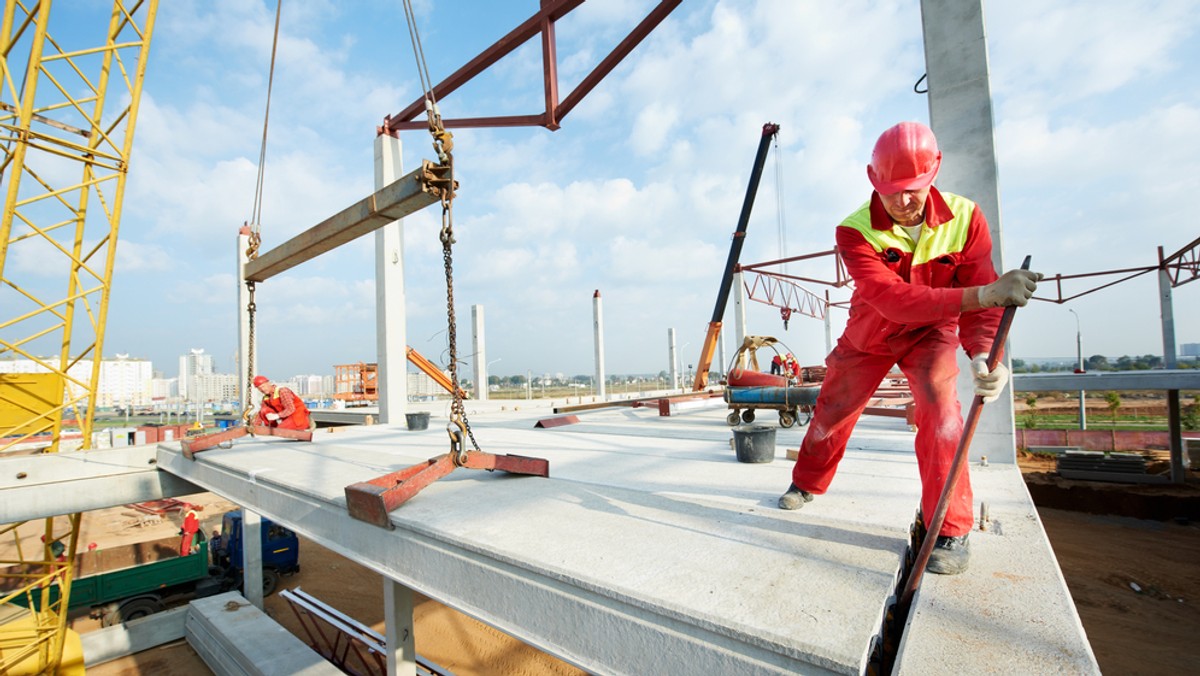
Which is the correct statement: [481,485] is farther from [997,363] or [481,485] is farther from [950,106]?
[950,106]

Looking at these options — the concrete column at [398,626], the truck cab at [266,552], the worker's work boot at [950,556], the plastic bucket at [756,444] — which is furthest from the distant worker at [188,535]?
the worker's work boot at [950,556]

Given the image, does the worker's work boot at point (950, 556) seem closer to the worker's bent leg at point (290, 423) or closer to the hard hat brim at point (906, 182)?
the hard hat brim at point (906, 182)

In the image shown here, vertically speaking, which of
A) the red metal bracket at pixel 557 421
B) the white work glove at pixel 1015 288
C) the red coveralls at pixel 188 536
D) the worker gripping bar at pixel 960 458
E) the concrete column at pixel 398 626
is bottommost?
the red coveralls at pixel 188 536

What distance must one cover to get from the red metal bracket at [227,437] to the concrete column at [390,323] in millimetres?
3199

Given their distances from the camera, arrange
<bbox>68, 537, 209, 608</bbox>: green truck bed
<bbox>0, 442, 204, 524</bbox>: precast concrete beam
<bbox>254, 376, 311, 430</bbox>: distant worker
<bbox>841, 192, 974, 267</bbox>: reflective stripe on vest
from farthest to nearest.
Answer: <bbox>68, 537, 209, 608</bbox>: green truck bed < <bbox>254, 376, 311, 430</bbox>: distant worker < <bbox>0, 442, 204, 524</bbox>: precast concrete beam < <bbox>841, 192, 974, 267</bbox>: reflective stripe on vest

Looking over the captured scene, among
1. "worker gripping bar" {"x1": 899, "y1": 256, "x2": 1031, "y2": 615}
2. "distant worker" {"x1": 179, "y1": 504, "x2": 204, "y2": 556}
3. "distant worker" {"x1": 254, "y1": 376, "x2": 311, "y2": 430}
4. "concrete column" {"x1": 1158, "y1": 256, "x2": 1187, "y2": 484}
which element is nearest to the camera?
"worker gripping bar" {"x1": 899, "y1": 256, "x2": 1031, "y2": 615}

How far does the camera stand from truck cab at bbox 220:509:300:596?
10367 mm

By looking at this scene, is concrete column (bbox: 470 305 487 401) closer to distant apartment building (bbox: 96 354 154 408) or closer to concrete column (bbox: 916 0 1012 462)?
concrete column (bbox: 916 0 1012 462)

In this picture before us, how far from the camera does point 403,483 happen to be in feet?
9.12

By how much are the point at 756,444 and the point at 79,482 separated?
693 cm

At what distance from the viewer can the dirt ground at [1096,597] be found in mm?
6656

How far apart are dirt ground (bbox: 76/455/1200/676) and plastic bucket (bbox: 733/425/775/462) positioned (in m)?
5.99

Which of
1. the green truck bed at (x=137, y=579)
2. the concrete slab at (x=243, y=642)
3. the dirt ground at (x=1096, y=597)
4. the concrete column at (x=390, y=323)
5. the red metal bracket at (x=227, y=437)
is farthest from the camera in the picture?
the concrete column at (x=390, y=323)

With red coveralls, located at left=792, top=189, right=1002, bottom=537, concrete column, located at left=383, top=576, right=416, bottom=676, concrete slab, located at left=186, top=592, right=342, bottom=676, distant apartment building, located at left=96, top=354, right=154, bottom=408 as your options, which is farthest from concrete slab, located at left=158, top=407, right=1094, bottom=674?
distant apartment building, located at left=96, top=354, right=154, bottom=408
